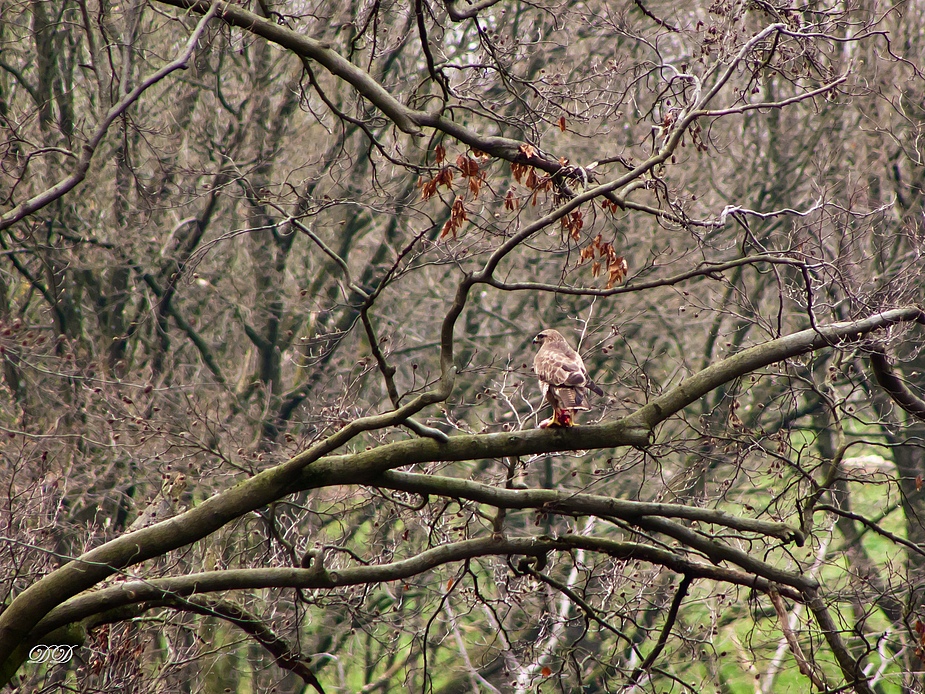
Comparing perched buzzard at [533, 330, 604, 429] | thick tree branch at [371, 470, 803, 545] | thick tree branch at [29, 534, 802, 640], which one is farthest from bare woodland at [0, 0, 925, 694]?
perched buzzard at [533, 330, 604, 429]

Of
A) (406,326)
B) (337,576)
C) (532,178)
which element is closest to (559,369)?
(532,178)

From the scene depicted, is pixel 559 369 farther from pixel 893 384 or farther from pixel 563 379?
pixel 893 384

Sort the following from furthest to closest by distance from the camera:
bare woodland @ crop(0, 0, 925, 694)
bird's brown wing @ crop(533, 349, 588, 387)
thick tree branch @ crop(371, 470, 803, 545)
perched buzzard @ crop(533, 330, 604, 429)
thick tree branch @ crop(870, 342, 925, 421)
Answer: bare woodland @ crop(0, 0, 925, 694) < thick tree branch @ crop(870, 342, 925, 421) < bird's brown wing @ crop(533, 349, 588, 387) < perched buzzard @ crop(533, 330, 604, 429) < thick tree branch @ crop(371, 470, 803, 545)

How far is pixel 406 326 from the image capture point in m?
14.2

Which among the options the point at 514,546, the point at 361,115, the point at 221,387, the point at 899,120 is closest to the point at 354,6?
the point at 361,115

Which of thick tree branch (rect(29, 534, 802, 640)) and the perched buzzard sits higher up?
the perched buzzard

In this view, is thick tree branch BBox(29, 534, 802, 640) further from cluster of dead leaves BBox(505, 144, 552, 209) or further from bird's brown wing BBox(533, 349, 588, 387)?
cluster of dead leaves BBox(505, 144, 552, 209)

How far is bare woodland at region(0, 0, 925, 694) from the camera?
734cm

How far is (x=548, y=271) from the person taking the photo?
14.5 m

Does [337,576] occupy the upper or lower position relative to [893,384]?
lower

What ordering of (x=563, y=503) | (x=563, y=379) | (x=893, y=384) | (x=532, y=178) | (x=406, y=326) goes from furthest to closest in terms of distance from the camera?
1. (x=406, y=326)
2. (x=893, y=384)
3. (x=563, y=379)
4. (x=532, y=178)
5. (x=563, y=503)

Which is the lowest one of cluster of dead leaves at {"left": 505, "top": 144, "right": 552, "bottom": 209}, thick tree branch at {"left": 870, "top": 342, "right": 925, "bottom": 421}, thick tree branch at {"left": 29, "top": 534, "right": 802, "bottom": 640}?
thick tree branch at {"left": 29, "top": 534, "right": 802, "bottom": 640}

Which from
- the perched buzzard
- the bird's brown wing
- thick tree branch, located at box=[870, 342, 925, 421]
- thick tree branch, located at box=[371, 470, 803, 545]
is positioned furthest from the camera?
thick tree branch, located at box=[870, 342, 925, 421]

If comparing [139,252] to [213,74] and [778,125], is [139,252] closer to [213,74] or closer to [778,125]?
[213,74]
